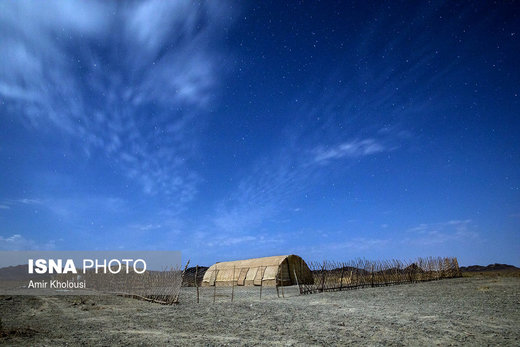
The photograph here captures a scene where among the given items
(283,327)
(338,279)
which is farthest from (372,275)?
(283,327)

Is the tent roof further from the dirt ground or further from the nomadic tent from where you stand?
the dirt ground

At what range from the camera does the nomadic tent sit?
31527 millimetres

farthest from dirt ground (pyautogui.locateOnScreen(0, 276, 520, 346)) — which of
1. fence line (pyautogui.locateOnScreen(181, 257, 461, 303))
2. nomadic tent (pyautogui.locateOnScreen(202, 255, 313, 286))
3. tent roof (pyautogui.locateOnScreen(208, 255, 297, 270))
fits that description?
tent roof (pyautogui.locateOnScreen(208, 255, 297, 270))

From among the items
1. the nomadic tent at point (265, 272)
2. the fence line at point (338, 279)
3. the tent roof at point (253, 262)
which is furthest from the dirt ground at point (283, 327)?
the tent roof at point (253, 262)

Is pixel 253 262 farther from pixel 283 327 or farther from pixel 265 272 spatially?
pixel 283 327

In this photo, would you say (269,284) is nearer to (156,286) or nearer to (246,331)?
(156,286)

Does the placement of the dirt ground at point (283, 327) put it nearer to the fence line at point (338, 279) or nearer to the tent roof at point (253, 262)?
the fence line at point (338, 279)

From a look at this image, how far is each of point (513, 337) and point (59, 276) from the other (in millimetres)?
34986

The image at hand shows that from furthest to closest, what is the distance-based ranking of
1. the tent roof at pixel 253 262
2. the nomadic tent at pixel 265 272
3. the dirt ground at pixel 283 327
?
1. the tent roof at pixel 253 262
2. the nomadic tent at pixel 265 272
3. the dirt ground at pixel 283 327

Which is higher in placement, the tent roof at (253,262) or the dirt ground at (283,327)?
the tent roof at (253,262)

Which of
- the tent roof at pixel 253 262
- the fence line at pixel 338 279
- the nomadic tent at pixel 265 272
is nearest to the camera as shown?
the fence line at pixel 338 279

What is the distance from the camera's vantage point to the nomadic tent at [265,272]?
31.5 m

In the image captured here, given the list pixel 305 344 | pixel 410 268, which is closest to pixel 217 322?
pixel 305 344

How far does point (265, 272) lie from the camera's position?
3241 centimetres
